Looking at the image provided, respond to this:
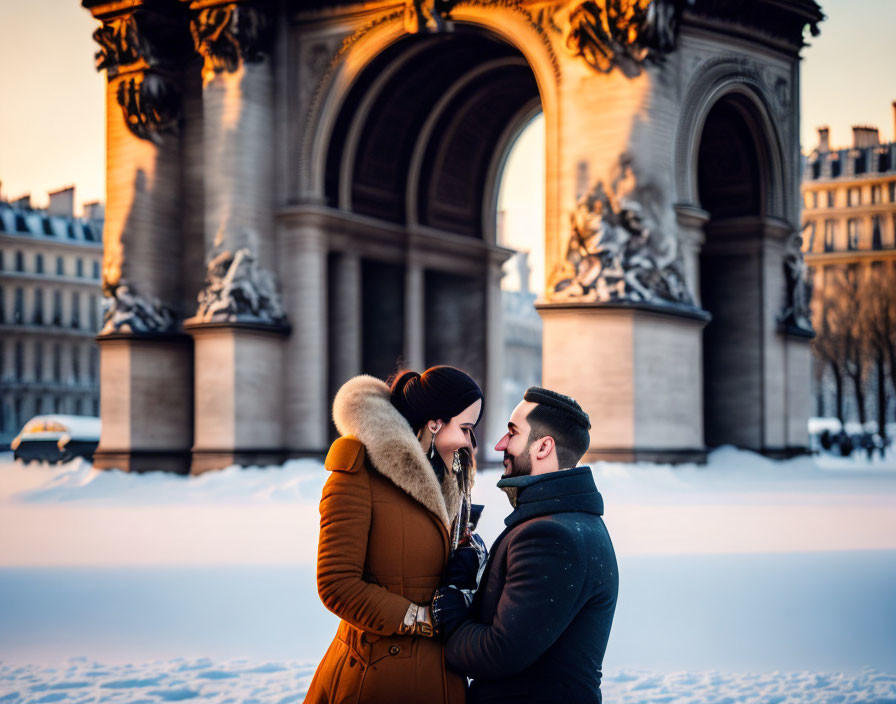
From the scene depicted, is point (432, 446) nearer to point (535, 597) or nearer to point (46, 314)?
point (535, 597)

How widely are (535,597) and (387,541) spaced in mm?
649

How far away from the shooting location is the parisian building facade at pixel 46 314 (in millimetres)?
69875

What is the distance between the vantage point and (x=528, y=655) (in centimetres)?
397

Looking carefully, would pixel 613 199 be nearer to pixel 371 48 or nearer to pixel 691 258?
pixel 691 258

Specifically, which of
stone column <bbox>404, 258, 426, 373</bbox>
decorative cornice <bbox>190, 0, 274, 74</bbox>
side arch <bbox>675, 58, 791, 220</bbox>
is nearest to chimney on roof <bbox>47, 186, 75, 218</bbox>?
stone column <bbox>404, 258, 426, 373</bbox>

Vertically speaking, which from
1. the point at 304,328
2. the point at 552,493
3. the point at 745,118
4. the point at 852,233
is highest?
the point at 852,233

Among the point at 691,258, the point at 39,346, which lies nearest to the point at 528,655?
the point at 691,258

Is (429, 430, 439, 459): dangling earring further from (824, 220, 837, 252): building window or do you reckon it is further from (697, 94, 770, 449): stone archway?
(824, 220, 837, 252): building window

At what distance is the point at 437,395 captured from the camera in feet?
14.7

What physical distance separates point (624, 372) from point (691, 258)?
332cm

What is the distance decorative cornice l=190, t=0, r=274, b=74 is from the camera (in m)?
28.0

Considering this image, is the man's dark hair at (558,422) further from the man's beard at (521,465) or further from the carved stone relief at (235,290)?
the carved stone relief at (235,290)

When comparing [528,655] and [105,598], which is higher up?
[528,655]

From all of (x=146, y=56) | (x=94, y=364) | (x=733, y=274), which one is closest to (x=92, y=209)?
(x=94, y=364)
